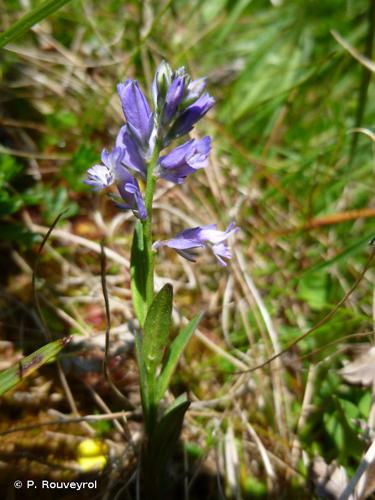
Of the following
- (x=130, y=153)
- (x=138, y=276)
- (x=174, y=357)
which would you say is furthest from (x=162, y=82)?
(x=174, y=357)

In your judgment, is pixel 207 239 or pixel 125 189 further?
pixel 207 239

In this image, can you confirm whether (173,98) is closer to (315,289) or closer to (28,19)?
(28,19)

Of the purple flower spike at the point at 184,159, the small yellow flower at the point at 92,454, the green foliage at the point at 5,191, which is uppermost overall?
the green foliage at the point at 5,191

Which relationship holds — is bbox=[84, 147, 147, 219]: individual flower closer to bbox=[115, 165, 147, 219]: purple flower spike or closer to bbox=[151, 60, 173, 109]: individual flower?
bbox=[115, 165, 147, 219]: purple flower spike

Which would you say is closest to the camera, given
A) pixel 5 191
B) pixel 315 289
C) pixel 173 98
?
pixel 173 98

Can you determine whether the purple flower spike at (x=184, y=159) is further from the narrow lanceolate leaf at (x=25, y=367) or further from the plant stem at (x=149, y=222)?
the narrow lanceolate leaf at (x=25, y=367)

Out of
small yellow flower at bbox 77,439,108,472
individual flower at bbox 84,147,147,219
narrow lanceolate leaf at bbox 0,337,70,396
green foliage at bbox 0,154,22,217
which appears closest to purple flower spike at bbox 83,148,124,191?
individual flower at bbox 84,147,147,219

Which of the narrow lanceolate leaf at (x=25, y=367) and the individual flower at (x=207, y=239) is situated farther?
the individual flower at (x=207, y=239)

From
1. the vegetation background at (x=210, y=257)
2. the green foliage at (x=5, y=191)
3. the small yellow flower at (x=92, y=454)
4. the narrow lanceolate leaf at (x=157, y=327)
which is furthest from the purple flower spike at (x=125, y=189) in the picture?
the small yellow flower at (x=92, y=454)
